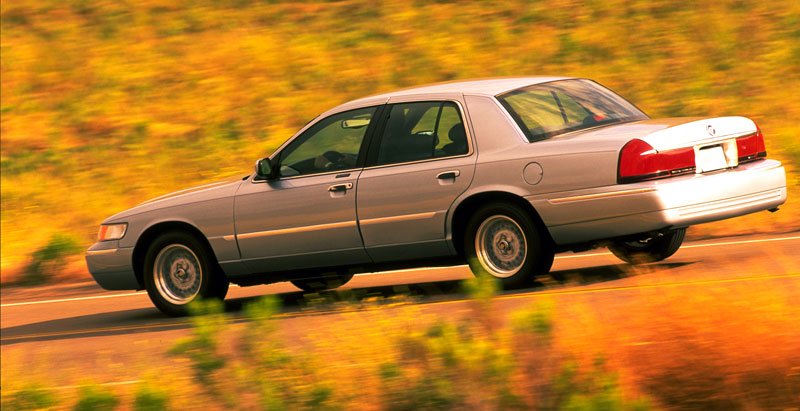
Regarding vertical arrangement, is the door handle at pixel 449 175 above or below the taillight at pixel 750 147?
above

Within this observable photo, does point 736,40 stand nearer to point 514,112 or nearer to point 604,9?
point 604,9

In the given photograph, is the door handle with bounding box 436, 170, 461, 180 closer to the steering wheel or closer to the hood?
the steering wheel

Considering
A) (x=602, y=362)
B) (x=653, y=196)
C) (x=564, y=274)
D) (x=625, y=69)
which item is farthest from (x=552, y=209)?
(x=625, y=69)


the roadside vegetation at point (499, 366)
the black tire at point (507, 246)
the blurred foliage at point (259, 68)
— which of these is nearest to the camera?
the roadside vegetation at point (499, 366)

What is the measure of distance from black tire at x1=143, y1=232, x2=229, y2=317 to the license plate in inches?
165

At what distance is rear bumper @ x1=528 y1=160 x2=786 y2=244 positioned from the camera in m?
8.85

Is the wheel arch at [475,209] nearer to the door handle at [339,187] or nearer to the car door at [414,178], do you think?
the car door at [414,178]

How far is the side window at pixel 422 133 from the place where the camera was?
9852mm

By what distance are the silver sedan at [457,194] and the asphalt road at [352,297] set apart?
1.22ft

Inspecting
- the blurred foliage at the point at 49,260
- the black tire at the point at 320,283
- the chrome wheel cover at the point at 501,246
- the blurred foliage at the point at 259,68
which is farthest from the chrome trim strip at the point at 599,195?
the blurred foliage at the point at 259,68

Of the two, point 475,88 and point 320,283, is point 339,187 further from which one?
point 320,283

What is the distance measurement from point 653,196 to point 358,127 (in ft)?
8.69

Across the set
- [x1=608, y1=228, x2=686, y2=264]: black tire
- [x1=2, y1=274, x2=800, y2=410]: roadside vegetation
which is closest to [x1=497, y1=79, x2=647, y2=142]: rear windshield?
[x1=608, y1=228, x2=686, y2=264]: black tire

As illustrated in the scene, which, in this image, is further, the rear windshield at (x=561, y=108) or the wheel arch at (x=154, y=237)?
the wheel arch at (x=154, y=237)
